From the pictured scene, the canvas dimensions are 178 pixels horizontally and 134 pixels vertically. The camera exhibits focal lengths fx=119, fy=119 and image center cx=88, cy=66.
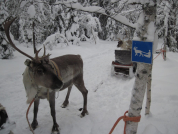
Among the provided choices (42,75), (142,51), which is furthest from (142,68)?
(42,75)

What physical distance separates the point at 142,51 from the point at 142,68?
0.24 m

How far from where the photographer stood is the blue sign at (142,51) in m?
1.49

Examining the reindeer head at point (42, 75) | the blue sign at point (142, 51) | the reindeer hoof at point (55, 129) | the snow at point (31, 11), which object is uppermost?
the snow at point (31, 11)

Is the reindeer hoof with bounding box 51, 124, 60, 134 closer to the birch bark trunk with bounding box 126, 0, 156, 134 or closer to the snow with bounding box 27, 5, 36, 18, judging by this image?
the birch bark trunk with bounding box 126, 0, 156, 134

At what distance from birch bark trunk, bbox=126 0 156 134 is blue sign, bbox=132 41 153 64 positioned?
9 centimetres

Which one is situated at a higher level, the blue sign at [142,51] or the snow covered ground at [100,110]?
the blue sign at [142,51]

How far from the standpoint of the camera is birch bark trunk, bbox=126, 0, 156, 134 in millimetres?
1521

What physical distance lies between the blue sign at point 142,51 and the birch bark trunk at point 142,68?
9cm

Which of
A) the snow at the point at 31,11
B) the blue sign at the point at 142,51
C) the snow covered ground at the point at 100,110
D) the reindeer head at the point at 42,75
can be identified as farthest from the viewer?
the snow at the point at 31,11

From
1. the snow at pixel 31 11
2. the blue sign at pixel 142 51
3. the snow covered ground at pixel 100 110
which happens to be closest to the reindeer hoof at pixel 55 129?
the snow covered ground at pixel 100 110

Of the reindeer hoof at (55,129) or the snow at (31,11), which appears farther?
the snow at (31,11)

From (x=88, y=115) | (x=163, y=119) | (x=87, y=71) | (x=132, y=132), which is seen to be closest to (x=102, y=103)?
(x=88, y=115)

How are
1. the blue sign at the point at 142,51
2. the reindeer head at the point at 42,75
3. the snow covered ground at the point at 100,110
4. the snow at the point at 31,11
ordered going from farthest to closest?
the snow at the point at 31,11, the snow covered ground at the point at 100,110, the reindeer head at the point at 42,75, the blue sign at the point at 142,51

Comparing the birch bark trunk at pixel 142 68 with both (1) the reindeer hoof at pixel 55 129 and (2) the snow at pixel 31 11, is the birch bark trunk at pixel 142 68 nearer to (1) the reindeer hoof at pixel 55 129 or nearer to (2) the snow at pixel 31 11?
(1) the reindeer hoof at pixel 55 129
